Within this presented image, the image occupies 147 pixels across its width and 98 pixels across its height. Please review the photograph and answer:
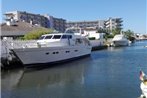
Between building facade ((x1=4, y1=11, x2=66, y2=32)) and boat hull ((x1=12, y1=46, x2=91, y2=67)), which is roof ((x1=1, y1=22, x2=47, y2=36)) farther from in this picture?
building facade ((x1=4, y1=11, x2=66, y2=32))

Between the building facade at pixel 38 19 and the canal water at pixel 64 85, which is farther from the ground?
the building facade at pixel 38 19

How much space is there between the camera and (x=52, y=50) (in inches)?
1271

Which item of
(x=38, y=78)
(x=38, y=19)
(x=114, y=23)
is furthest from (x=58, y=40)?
(x=114, y=23)

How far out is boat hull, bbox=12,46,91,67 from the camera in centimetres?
2954

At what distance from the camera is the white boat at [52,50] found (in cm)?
2973

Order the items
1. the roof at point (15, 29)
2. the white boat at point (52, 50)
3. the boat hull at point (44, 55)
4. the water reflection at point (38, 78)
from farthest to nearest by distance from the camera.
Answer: the roof at point (15, 29), the white boat at point (52, 50), the boat hull at point (44, 55), the water reflection at point (38, 78)

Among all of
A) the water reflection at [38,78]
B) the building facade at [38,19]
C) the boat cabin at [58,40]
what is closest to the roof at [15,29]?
the boat cabin at [58,40]

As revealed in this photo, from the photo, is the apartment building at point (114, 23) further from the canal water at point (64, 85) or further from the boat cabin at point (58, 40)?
the canal water at point (64, 85)

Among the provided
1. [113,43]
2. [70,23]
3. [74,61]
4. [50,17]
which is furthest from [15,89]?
[70,23]

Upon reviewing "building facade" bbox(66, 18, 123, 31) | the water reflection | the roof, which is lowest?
the water reflection

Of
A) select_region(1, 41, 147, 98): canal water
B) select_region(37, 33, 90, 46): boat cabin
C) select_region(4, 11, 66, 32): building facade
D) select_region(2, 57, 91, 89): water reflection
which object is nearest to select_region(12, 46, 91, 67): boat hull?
select_region(37, 33, 90, 46): boat cabin

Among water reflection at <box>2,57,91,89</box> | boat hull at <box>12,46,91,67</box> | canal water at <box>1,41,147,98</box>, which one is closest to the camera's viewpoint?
canal water at <box>1,41,147,98</box>

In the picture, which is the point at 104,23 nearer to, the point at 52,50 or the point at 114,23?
the point at 114,23

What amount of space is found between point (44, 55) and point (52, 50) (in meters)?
1.37
